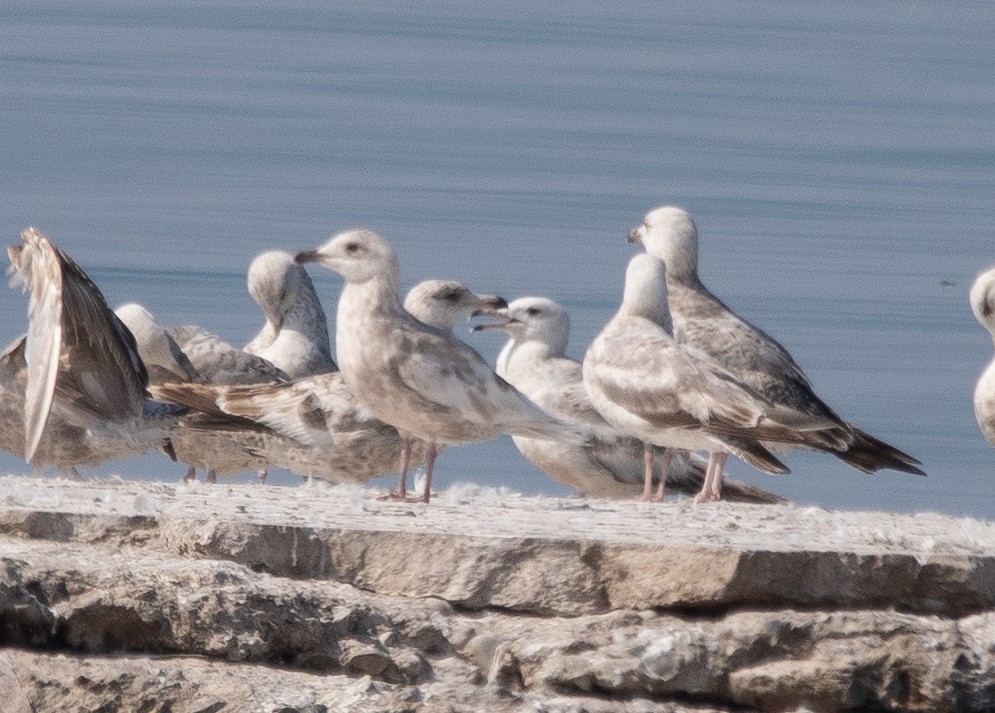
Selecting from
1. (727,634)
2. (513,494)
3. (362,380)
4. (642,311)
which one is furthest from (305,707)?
(642,311)

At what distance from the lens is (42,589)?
4.97 meters

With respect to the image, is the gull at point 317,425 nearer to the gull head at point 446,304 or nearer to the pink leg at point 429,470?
the gull head at point 446,304

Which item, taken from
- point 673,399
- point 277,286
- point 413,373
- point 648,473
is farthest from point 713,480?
point 277,286

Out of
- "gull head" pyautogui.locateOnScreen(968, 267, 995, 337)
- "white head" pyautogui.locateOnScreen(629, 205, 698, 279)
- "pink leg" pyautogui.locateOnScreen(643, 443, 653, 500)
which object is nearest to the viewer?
"pink leg" pyautogui.locateOnScreen(643, 443, 653, 500)

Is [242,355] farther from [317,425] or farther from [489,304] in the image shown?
[489,304]

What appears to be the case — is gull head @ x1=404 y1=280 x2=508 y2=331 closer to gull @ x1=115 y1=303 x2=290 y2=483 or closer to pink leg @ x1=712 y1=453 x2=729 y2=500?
pink leg @ x1=712 y1=453 x2=729 y2=500

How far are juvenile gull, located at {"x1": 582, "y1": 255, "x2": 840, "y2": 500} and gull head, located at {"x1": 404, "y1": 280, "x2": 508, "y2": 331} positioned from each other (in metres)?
0.55

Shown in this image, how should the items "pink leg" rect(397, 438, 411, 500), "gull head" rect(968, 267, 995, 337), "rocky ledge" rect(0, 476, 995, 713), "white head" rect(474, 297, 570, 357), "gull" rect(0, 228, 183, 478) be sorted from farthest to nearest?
"white head" rect(474, 297, 570, 357) → "gull head" rect(968, 267, 995, 337) → "pink leg" rect(397, 438, 411, 500) → "gull" rect(0, 228, 183, 478) → "rocky ledge" rect(0, 476, 995, 713)

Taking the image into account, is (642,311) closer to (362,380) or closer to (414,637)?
(362,380)

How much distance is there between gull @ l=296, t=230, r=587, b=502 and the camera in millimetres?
7953

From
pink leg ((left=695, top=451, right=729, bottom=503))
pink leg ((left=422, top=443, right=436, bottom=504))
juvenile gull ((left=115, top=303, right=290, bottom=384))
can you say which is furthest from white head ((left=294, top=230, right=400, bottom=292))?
juvenile gull ((left=115, top=303, right=290, bottom=384))

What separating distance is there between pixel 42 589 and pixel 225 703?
53 cm

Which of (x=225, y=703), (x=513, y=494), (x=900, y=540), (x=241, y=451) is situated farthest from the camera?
(x=241, y=451)

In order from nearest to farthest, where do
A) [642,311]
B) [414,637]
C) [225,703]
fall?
1. [225,703]
2. [414,637]
3. [642,311]
